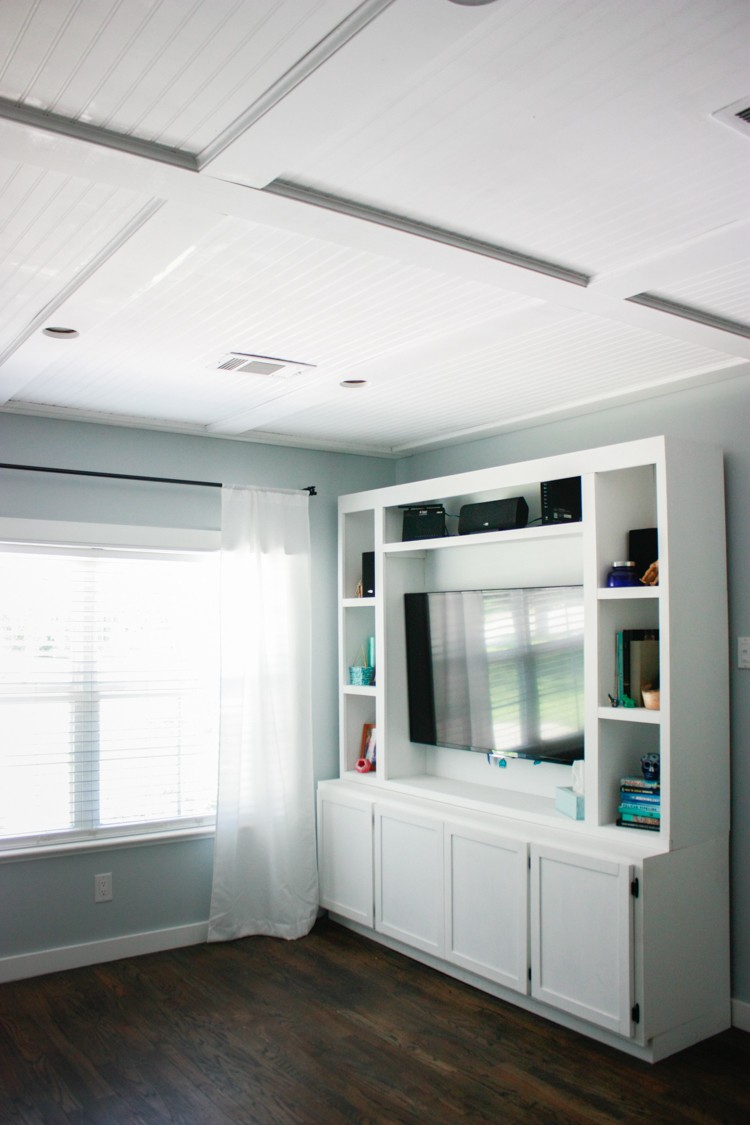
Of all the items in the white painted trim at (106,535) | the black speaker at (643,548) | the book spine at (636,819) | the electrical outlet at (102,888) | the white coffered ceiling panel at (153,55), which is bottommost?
the electrical outlet at (102,888)

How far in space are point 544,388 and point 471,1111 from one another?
2611mm

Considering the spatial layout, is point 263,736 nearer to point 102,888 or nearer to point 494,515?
point 102,888

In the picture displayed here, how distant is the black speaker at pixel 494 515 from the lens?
13.7ft

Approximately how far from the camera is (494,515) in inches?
168

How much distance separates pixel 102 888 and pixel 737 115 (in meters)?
3.93

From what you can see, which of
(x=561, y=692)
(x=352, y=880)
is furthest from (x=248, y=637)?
(x=561, y=692)

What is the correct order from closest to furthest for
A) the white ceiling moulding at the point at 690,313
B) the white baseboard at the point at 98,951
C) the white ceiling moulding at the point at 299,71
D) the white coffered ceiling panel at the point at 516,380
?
the white ceiling moulding at the point at 299,71 → the white ceiling moulding at the point at 690,313 → the white coffered ceiling panel at the point at 516,380 → the white baseboard at the point at 98,951

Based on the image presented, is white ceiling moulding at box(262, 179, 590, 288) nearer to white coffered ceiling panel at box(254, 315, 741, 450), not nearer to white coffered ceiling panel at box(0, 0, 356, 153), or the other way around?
white coffered ceiling panel at box(0, 0, 356, 153)

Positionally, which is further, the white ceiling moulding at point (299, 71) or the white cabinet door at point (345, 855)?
the white cabinet door at point (345, 855)

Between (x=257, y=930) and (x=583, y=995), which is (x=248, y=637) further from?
(x=583, y=995)

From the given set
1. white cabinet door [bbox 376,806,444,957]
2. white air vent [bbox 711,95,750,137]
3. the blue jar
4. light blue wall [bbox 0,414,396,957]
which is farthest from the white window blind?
white air vent [bbox 711,95,750,137]

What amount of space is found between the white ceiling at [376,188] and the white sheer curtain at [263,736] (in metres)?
1.24

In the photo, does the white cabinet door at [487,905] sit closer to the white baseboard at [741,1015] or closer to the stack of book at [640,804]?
the stack of book at [640,804]

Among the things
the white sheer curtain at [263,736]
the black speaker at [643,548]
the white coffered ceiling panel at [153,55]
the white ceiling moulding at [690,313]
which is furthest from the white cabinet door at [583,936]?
the white coffered ceiling panel at [153,55]
